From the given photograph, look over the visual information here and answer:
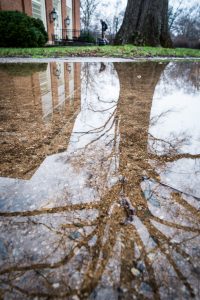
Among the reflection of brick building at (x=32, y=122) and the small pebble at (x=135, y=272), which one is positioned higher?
A: the reflection of brick building at (x=32, y=122)

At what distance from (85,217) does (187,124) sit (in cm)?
147

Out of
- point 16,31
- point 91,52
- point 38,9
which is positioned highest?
point 38,9

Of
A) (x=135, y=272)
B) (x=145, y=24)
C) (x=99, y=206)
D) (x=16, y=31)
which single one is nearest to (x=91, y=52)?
(x=145, y=24)

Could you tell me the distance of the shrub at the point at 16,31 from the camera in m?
11.4

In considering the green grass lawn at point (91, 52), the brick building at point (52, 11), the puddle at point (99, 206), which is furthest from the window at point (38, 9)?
the puddle at point (99, 206)

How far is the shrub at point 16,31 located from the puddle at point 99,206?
11.4m

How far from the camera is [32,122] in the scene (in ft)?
6.70

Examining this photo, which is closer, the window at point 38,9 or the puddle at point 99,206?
the puddle at point 99,206

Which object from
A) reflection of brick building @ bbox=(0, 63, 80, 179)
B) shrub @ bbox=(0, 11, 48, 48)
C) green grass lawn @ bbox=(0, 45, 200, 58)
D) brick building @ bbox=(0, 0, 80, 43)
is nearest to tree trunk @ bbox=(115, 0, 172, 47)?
green grass lawn @ bbox=(0, 45, 200, 58)

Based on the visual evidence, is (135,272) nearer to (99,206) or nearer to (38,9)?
(99,206)

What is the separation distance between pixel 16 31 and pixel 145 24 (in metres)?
6.60

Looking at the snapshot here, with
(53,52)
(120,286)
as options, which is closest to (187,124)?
(120,286)

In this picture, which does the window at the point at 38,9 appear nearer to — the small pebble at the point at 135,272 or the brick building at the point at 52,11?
the brick building at the point at 52,11

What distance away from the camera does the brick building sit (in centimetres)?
1455
